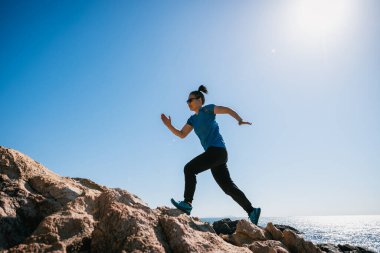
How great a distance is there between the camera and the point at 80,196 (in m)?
4.70

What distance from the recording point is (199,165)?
5828mm

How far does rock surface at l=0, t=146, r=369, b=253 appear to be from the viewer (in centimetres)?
342

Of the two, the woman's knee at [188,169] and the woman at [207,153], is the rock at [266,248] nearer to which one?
the woman at [207,153]

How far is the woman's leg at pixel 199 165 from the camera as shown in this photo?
18.7ft

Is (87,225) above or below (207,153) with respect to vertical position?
below

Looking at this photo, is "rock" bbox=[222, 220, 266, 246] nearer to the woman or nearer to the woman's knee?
the woman

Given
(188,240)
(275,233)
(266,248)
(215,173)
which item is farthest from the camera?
(215,173)

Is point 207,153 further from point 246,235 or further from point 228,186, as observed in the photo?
point 246,235

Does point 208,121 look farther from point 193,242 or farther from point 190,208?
point 193,242

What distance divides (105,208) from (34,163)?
2.27 m

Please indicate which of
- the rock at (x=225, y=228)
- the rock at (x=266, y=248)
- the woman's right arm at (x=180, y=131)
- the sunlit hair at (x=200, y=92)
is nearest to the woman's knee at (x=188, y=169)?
the woman's right arm at (x=180, y=131)

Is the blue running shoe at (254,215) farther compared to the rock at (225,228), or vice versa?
the rock at (225,228)

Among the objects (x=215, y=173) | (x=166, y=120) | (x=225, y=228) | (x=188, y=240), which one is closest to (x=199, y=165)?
(x=215, y=173)

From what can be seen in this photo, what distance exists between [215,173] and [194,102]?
1.71 meters
